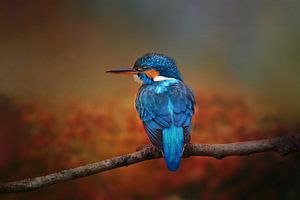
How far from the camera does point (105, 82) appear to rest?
2.40m

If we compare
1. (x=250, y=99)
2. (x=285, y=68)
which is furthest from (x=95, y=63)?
(x=285, y=68)

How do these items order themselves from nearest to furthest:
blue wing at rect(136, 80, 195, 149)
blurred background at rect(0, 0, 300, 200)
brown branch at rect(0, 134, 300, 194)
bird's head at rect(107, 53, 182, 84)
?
brown branch at rect(0, 134, 300, 194), blue wing at rect(136, 80, 195, 149), bird's head at rect(107, 53, 182, 84), blurred background at rect(0, 0, 300, 200)

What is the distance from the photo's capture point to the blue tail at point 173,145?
1.79m

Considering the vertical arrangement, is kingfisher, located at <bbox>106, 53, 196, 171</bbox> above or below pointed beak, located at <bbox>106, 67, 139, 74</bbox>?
below

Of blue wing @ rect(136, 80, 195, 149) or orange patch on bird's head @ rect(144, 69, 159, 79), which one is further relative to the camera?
orange patch on bird's head @ rect(144, 69, 159, 79)

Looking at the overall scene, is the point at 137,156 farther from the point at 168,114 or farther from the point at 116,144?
the point at 116,144

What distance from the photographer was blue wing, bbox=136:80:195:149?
1880mm

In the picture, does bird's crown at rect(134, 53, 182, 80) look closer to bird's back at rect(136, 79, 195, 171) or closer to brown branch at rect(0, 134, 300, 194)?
bird's back at rect(136, 79, 195, 171)

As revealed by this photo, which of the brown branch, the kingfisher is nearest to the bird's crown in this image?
the kingfisher

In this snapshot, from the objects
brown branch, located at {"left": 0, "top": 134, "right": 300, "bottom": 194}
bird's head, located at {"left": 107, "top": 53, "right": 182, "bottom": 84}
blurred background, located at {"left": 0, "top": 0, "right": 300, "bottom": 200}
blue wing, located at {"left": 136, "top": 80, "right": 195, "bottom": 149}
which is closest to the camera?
brown branch, located at {"left": 0, "top": 134, "right": 300, "bottom": 194}

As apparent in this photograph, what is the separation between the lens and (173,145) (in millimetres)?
1812

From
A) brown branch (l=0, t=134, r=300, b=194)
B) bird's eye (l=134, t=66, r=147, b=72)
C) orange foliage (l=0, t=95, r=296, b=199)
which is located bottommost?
orange foliage (l=0, t=95, r=296, b=199)

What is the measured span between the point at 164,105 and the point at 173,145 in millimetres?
207

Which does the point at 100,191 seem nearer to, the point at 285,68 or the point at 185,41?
the point at 185,41
